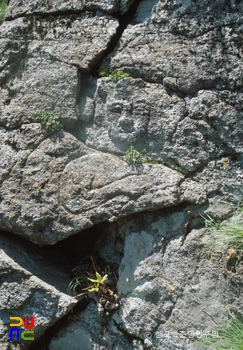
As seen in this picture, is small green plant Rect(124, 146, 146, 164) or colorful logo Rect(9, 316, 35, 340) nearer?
small green plant Rect(124, 146, 146, 164)

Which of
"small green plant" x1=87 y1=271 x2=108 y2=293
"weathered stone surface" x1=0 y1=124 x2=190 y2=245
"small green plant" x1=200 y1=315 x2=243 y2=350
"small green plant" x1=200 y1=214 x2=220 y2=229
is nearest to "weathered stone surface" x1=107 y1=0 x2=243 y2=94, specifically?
"weathered stone surface" x1=0 y1=124 x2=190 y2=245

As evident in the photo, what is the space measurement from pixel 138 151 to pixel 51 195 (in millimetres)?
773

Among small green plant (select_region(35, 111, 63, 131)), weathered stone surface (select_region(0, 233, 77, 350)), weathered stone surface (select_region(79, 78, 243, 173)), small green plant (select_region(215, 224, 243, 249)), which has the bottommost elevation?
weathered stone surface (select_region(0, 233, 77, 350))

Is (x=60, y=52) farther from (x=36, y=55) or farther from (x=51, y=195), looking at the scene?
(x=51, y=195)

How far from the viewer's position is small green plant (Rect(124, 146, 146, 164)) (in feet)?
10.9

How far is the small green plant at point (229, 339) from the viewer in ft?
9.32

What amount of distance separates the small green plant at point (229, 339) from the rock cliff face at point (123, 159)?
76 mm

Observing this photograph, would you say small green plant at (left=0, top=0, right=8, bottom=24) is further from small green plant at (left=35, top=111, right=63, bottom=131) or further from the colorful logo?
the colorful logo

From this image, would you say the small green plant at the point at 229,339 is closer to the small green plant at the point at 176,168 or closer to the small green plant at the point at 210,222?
the small green plant at the point at 210,222

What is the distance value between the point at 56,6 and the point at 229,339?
2895 mm

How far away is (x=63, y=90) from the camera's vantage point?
3477mm

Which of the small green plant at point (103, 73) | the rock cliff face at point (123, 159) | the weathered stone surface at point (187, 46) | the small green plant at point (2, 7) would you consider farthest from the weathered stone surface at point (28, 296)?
the small green plant at point (2, 7)

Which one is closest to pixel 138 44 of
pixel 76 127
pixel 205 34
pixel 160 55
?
pixel 160 55

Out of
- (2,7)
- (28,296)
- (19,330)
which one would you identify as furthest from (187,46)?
(19,330)
